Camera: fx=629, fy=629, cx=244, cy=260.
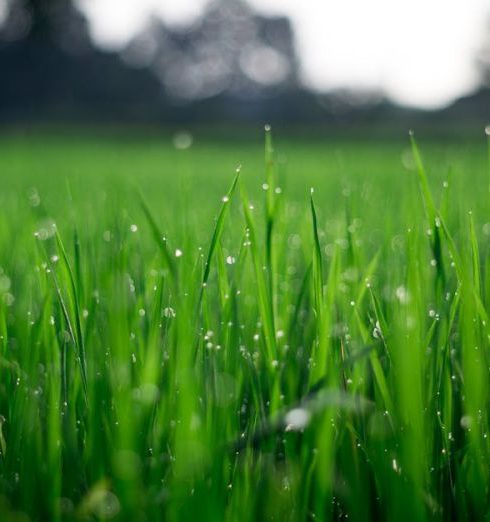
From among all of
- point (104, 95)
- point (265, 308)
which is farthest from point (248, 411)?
point (104, 95)

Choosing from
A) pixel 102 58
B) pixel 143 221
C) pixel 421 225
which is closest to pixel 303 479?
pixel 421 225

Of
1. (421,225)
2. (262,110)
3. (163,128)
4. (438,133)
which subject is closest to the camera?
(421,225)

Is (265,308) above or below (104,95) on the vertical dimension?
below

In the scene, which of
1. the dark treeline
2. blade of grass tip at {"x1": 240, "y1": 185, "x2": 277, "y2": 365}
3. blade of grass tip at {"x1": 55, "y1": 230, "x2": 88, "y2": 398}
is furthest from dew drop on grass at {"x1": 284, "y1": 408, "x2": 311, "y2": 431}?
the dark treeline

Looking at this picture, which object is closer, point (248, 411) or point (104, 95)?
point (248, 411)

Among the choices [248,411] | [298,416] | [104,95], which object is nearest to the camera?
[298,416]

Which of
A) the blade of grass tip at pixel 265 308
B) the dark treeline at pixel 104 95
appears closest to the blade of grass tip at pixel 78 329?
the blade of grass tip at pixel 265 308

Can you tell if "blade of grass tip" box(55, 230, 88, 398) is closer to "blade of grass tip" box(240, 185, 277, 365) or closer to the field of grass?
the field of grass

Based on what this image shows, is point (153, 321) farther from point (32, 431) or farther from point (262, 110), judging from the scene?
point (262, 110)

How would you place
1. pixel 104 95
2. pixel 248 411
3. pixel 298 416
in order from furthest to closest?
pixel 104 95
pixel 248 411
pixel 298 416

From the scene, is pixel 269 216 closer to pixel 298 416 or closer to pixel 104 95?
pixel 298 416

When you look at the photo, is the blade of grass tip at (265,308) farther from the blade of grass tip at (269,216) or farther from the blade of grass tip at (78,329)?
the blade of grass tip at (78,329)
